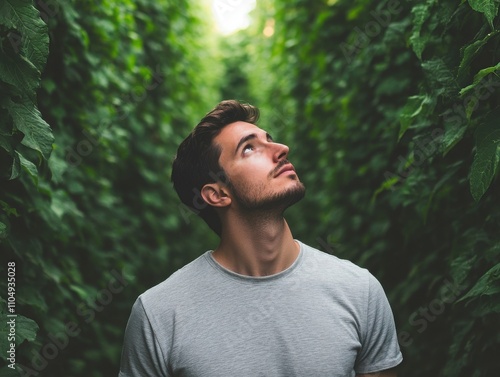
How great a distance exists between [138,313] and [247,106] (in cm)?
99

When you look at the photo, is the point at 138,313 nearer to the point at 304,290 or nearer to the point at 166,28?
the point at 304,290

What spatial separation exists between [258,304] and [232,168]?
546mm

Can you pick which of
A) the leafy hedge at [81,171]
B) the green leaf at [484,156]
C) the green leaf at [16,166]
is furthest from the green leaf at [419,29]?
the green leaf at [16,166]

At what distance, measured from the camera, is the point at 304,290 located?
7.23ft

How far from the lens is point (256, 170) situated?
2.36 metres

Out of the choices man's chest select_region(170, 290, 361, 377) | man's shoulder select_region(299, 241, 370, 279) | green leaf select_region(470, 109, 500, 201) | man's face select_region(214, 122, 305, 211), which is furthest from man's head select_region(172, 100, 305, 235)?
green leaf select_region(470, 109, 500, 201)

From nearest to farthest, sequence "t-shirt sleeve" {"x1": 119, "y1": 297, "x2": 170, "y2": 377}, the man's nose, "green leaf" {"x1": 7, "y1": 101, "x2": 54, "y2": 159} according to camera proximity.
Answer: "green leaf" {"x1": 7, "y1": 101, "x2": 54, "y2": 159} < "t-shirt sleeve" {"x1": 119, "y1": 297, "x2": 170, "y2": 377} < the man's nose

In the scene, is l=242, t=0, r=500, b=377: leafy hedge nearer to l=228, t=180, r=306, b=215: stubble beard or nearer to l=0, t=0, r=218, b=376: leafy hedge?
l=228, t=180, r=306, b=215: stubble beard

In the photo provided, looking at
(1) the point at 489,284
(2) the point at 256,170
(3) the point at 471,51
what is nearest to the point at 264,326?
(2) the point at 256,170

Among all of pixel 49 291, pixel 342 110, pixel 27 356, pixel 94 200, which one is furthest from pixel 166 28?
pixel 27 356

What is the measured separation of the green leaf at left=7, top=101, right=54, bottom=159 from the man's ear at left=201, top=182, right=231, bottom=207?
66cm

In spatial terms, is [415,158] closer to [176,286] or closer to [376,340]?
[376,340]

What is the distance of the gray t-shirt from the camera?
2.07 metres

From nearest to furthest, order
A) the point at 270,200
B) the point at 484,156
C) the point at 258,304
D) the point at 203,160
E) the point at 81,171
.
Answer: the point at 484,156
the point at 258,304
the point at 270,200
the point at 203,160
the point at 81,171
